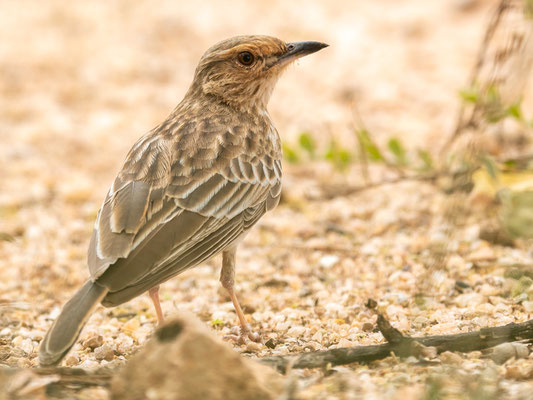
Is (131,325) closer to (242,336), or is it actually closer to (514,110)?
(242,336)

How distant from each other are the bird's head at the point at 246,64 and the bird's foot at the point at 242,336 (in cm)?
160

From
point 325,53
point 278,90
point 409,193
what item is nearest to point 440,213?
point 409,193

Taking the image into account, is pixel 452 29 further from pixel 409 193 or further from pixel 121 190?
pixel 121 190

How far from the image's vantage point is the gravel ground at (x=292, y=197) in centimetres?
441

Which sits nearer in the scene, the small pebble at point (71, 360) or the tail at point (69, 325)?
the tail at point (69, 325)

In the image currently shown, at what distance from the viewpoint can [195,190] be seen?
179 inches

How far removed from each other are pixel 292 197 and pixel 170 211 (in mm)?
3113

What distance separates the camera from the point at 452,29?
10984 millimetres

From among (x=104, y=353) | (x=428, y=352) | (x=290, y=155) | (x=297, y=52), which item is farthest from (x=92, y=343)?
(x=290, y=155)

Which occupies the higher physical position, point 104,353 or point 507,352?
point 104,353

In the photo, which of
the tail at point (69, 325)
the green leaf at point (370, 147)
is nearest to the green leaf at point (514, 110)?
the green leaf at point (370, 147)

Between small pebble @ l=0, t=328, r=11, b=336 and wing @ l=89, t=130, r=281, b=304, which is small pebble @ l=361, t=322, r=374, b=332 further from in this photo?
small pebble @ l=0, t=328, r=11, b=336

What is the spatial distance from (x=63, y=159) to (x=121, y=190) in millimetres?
4227

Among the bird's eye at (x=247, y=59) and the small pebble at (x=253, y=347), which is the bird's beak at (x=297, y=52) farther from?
the small pebble at (x=253, y=347)
